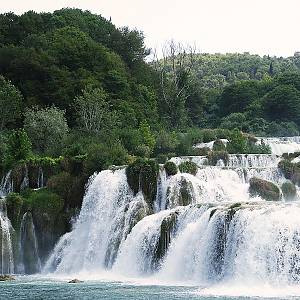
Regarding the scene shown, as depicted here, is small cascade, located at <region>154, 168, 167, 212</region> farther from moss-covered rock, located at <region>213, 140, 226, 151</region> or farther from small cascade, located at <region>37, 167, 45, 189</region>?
moss-covered rock, located at <region>213, 140, 226, 151</region>

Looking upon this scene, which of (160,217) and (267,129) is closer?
(160,217)

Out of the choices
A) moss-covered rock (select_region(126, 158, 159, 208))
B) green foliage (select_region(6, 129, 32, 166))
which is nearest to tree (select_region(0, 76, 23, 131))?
green foliage (select_region(6, 129, 32, 166))

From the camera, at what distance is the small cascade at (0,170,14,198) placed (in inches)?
1643

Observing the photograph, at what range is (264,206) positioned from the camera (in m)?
30.0

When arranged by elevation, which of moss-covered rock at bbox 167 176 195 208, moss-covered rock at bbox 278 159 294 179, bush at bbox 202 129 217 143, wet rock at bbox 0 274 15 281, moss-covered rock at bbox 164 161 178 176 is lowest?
wet rock at bbox 0 274 15 281

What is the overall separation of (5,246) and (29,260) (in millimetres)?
Answer: 1508

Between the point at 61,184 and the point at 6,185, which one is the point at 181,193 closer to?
the point at 61,184

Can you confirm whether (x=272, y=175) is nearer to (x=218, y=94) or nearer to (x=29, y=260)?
(x=29, y=260)

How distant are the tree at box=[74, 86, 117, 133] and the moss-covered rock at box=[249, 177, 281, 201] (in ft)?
54.6

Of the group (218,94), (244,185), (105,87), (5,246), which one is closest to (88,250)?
(5,246)

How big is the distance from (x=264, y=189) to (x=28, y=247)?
517 inches

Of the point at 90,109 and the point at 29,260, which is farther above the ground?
the point at 90,109

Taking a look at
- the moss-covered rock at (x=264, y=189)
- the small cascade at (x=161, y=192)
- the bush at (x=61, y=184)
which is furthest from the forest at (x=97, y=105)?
the moss-covered rock at (x=264, y=189)

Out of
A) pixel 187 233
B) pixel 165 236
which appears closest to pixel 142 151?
pixel 165 236
